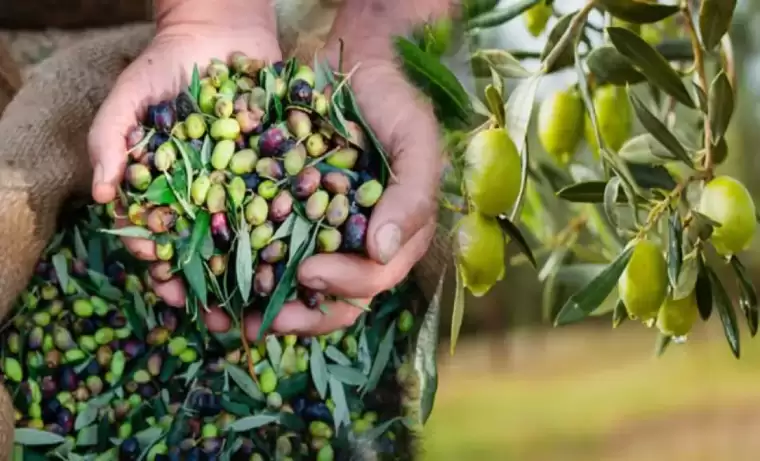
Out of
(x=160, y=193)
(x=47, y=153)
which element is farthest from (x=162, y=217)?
(x=47, y=153)

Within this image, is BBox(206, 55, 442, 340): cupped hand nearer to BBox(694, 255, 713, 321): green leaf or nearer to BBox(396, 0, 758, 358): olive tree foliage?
BBox(396, 0, 758, 358): olive tree foliage

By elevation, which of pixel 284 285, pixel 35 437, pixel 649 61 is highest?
pixel 649 61

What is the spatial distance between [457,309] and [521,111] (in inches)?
4.4

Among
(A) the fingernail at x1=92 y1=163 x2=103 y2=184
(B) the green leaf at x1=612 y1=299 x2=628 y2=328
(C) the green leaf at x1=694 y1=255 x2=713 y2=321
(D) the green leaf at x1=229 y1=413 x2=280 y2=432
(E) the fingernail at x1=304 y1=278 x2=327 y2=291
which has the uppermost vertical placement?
(A) the fingernail at x1=92 y1=163 x2=103 y2=184

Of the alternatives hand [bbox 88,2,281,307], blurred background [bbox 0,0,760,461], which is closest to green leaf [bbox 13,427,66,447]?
hand [bbox 88,2,281,307]

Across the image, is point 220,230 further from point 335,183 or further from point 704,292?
point 704,292

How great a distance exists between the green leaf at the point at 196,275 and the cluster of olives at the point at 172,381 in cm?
4

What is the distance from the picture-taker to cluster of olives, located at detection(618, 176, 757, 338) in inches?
16.8

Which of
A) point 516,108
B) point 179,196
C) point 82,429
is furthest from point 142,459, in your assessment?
point 516,108

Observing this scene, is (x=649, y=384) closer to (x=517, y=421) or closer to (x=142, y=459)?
(x=517, y=421)

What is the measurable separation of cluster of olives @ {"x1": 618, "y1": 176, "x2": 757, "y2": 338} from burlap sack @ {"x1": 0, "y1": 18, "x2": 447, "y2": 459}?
0.33ft

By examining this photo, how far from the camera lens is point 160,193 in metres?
0.42

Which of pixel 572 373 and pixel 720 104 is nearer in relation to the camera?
pixel 720 104

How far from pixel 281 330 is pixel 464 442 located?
14 cm
